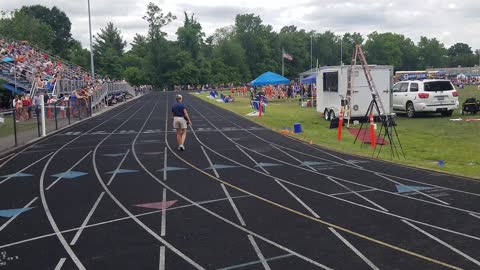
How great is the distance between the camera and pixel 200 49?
12800cm

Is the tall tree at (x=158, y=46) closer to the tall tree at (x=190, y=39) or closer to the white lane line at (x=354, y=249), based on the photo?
the tall tree at (x=190, y=39)

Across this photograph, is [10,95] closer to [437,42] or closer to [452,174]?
[452,174]

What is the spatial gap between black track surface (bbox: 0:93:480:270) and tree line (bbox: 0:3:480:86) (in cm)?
7940

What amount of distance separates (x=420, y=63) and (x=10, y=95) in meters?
167

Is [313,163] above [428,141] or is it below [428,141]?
below

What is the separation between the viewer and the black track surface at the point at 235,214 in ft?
19.5

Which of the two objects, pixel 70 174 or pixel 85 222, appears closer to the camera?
pixel 85 222

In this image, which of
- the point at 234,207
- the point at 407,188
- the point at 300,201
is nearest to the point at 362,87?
the point at 407,188

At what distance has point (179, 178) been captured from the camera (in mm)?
10805

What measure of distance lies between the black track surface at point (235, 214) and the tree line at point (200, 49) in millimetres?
79397

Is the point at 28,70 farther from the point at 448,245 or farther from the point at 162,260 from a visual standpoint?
the point at 448,245

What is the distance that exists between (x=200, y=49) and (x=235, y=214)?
123 metres

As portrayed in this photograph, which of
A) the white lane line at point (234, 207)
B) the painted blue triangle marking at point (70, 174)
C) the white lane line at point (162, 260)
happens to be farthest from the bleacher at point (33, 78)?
the white lane line at point (162, 260)

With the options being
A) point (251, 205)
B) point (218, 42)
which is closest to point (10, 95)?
point (251, 205)
